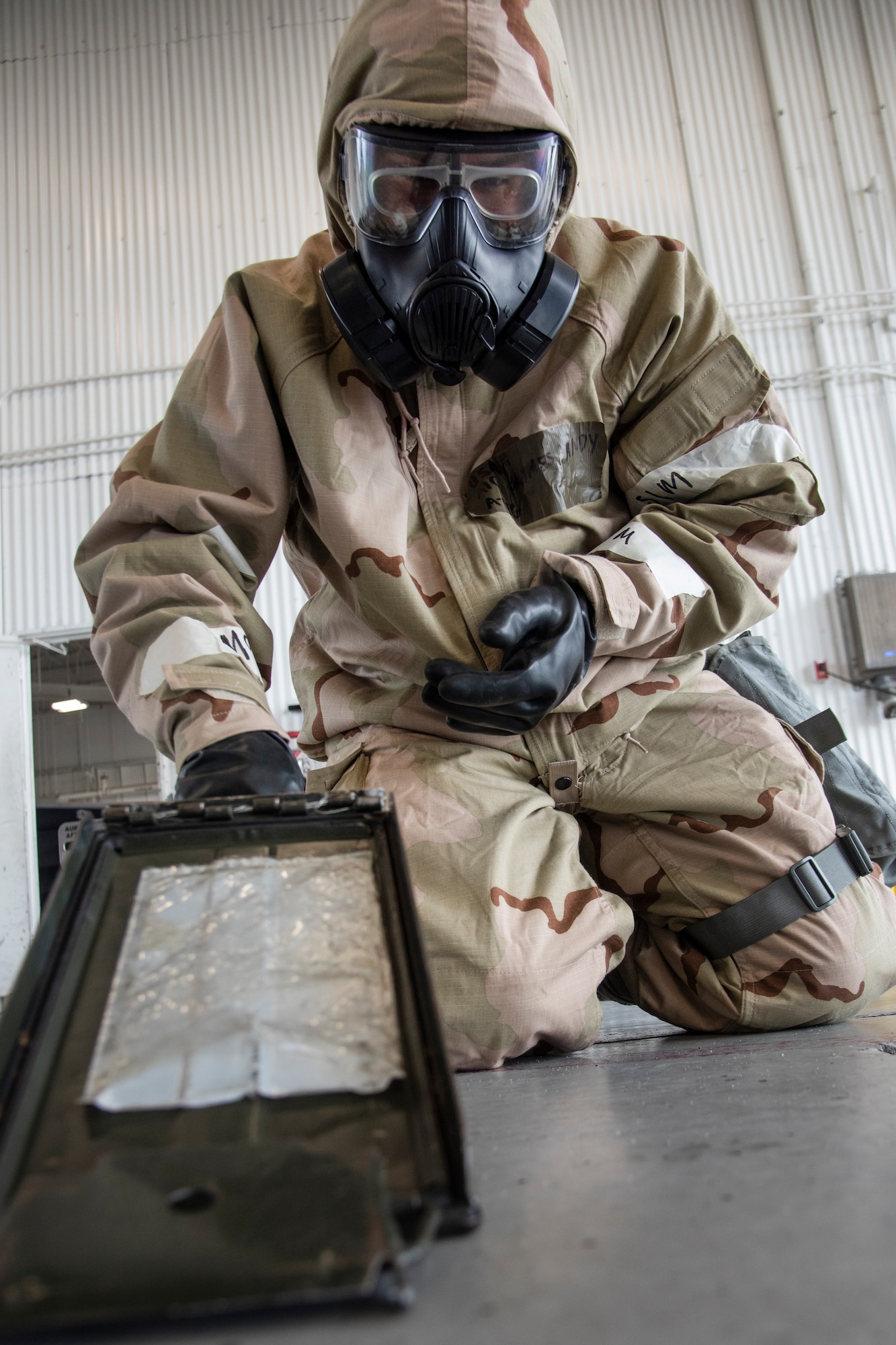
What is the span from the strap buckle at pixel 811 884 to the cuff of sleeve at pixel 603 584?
402 millimetres

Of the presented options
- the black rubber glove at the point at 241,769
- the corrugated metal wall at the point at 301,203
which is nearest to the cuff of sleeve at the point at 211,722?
the black rubber glove at the point at 241,769

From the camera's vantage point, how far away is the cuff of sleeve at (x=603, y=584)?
1.14 meters

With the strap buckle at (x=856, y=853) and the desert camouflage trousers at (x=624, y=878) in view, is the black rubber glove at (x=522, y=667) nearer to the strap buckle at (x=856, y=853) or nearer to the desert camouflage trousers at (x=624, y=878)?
the desert camouflage trousers at (x=624, y=878)

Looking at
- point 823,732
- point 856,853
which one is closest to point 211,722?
point 856,853

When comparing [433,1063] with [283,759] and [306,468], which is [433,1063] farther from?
[306,468]

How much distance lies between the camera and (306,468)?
121cm

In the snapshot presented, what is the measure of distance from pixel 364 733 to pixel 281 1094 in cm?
85

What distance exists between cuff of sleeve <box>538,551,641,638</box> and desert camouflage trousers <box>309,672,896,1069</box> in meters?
0.22

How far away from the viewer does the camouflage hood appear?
1.05m

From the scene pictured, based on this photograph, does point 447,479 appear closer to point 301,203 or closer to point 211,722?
point 211,722

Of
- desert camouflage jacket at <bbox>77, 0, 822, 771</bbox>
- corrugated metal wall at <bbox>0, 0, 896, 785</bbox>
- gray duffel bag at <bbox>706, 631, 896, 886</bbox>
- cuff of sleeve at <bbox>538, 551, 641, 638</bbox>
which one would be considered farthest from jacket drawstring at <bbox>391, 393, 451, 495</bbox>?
corrugated metal wall at <bbox>0, 0, 896, 785</bbox>

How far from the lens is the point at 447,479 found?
1.31m

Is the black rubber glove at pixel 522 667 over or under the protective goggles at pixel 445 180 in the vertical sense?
under

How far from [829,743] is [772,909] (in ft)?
1.67
